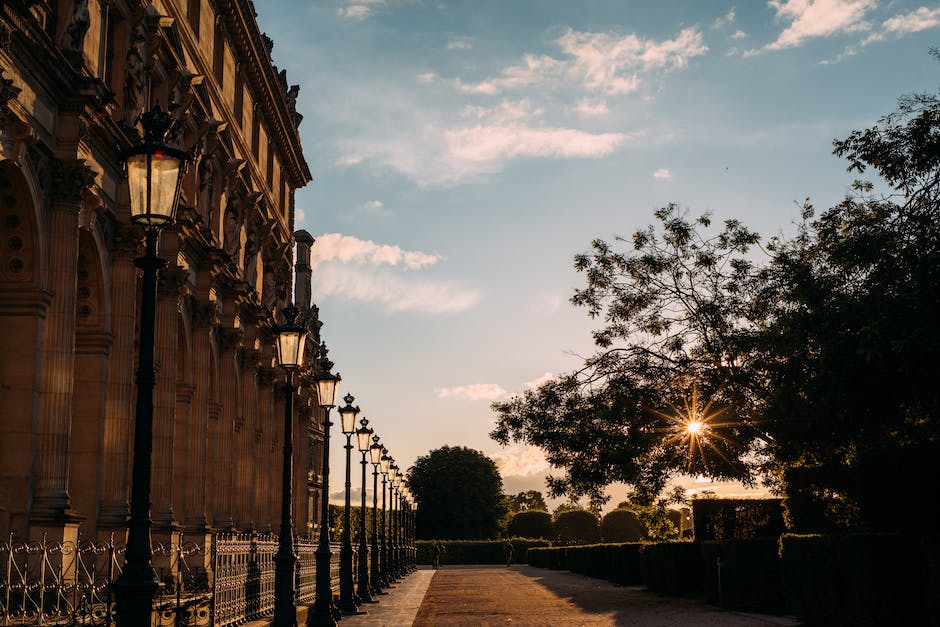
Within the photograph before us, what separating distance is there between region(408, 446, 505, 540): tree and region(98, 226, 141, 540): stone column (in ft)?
304

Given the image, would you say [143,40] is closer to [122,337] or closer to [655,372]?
[122,337]

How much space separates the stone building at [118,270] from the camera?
58.0ft

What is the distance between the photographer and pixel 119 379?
2256cm

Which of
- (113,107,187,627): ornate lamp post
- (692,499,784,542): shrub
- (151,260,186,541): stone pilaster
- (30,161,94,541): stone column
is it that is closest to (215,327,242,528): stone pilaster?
(151,260,186,541): stone pilaster

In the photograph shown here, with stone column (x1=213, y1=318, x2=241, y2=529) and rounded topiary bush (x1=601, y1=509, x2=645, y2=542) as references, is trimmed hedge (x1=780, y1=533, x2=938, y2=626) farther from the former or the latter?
rounded topiary bush (x1=601, y1=509, x2=645, y2=542)

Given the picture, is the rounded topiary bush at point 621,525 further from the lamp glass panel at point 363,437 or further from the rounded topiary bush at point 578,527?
the lamp glass panel at point 363,437

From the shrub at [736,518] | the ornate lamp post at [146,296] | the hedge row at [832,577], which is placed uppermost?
the ornate lamp post at [146,296]

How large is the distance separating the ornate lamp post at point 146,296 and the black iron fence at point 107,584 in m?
2.85

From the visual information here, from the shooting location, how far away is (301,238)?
68312 millimetres

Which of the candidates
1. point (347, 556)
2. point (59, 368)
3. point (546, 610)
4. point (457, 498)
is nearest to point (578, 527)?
point (457, 498)

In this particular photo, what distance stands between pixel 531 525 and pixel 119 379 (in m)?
104

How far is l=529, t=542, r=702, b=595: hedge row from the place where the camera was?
29.5 m

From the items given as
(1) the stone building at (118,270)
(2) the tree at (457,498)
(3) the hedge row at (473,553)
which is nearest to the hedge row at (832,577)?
(1) the stone building at (118,270)

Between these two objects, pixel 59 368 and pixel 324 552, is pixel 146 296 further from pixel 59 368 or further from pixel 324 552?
pixel 324 552
